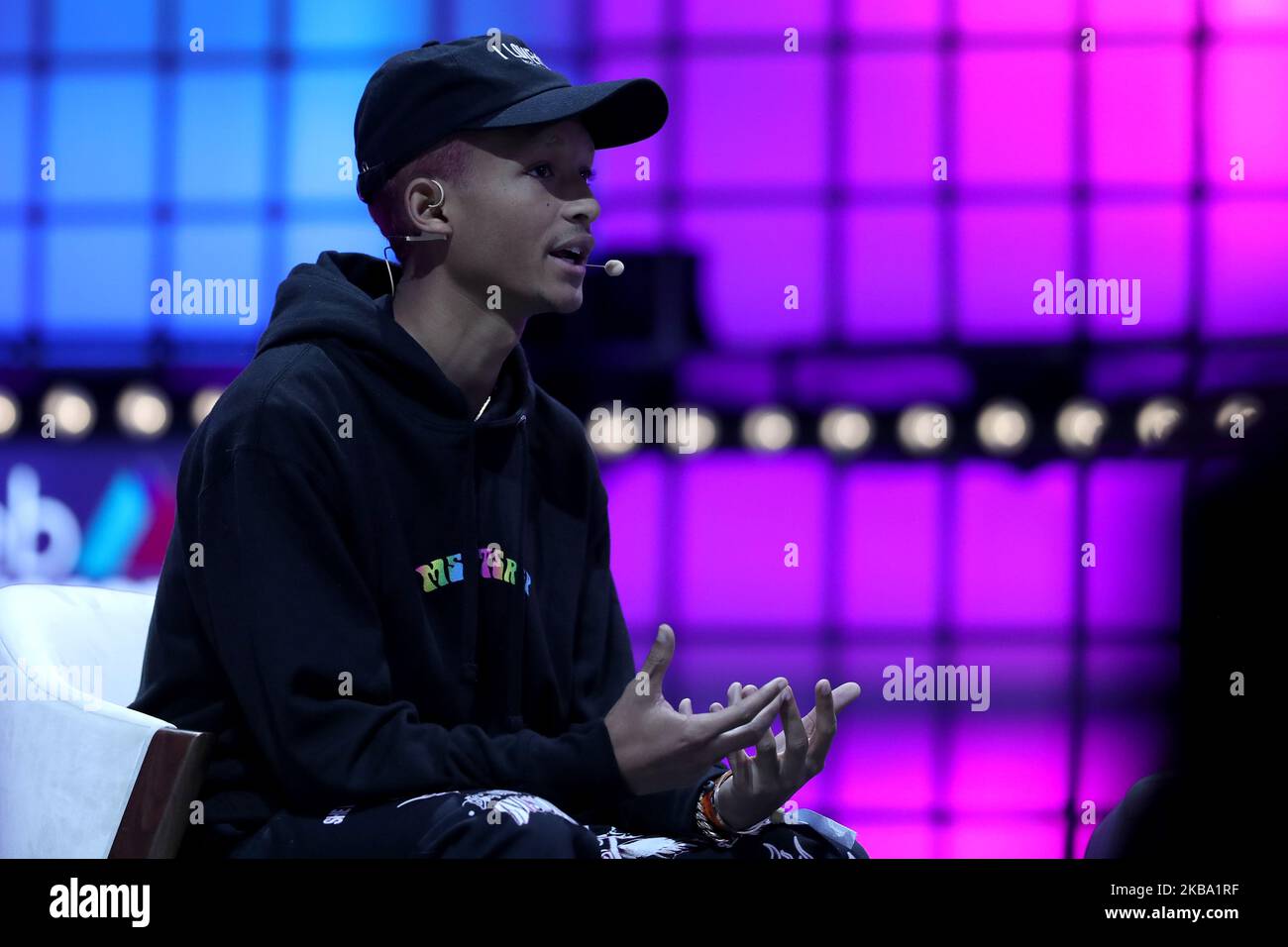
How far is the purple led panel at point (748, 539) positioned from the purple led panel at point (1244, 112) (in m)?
1.25

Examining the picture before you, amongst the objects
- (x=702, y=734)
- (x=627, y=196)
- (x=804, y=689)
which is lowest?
(x=804, y=689)

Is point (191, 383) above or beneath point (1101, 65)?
beneath

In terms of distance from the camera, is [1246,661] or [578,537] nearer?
[578,537]

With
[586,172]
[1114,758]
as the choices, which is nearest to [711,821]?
[586,172]

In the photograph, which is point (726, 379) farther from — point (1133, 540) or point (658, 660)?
point (658, 660)

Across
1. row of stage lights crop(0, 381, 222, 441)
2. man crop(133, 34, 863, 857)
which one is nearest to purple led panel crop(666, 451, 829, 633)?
row of stage lights crop(0, 381, 222, 441)

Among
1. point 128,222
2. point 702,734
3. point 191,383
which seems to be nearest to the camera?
point 702,734

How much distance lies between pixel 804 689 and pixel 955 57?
5.39ft

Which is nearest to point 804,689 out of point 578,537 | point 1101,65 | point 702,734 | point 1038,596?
point 1038,596

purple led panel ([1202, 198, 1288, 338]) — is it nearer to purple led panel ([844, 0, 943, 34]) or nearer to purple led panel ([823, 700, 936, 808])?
purple led panel ([844, 0, 943, 34])

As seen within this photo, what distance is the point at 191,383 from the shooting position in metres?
3.27

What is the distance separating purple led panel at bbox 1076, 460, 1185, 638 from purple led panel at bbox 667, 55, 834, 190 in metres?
1.10

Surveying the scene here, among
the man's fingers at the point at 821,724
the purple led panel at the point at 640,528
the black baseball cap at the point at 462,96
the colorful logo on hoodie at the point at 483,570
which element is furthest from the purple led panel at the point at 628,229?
the man's fingers at the point at 821,724

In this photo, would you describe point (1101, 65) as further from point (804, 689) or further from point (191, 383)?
point (191, 383)
